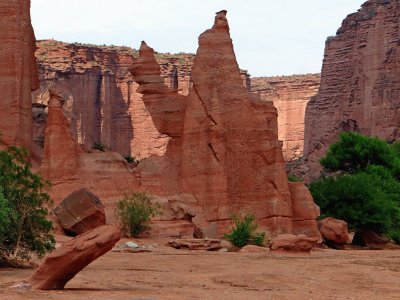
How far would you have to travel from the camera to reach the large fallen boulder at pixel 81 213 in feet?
101

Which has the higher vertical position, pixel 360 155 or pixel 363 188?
pixel 360 155

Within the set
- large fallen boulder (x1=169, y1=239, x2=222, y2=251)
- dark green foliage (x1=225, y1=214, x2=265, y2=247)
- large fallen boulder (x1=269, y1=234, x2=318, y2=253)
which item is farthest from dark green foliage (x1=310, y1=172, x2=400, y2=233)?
large fallen boulder (x1=169, y1=239, x2=222, y2=251)

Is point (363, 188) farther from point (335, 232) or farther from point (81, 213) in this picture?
point (81, 213)

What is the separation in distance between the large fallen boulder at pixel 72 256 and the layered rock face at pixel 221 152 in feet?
59.5

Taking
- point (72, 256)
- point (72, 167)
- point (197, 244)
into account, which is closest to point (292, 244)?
point (197, 244)

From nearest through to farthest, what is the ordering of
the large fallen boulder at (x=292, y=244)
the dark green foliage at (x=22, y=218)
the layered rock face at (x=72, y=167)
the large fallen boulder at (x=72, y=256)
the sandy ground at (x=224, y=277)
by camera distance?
the large fallen boulder at (x=72, y=256) < the sandy ground at (x=224, y=277) < the dark green foliage at (x=22, y=218) < the large fallen boulder at (x=292, y=244) < the layered rock face at (x=72, y=167)

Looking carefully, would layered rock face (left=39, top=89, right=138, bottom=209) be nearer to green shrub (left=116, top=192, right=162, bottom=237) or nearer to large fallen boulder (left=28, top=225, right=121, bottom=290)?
green shrub (left=116, top=192, right=162, bottom=237)

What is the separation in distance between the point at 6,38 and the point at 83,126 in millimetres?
45972

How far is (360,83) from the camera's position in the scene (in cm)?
7531

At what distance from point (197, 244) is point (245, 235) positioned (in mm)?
2451

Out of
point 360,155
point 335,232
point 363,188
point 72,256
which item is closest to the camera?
point 72,256

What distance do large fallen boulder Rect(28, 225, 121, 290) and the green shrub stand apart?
15.6 meters

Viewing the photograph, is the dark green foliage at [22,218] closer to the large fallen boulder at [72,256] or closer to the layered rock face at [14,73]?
the large fallen boulder at [72,256]

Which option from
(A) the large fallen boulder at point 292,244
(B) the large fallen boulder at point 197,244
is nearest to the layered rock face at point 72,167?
(B) the large fallen boulder at point 197,244
